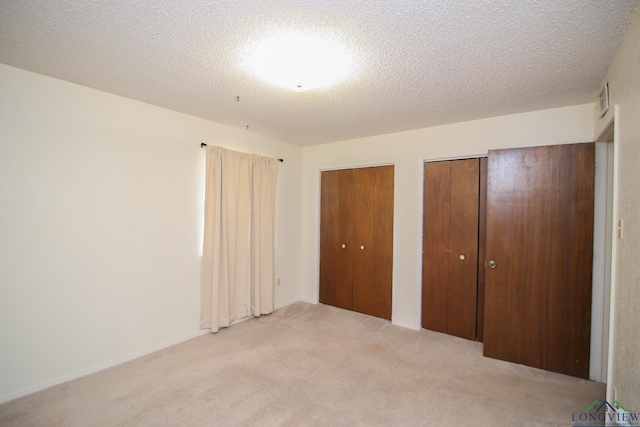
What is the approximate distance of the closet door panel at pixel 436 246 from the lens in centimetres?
321

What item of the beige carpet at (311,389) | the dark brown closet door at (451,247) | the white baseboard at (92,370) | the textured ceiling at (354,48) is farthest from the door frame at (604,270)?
the white baseboard at (92,370)

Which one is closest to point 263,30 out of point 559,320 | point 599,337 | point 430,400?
point 430,400

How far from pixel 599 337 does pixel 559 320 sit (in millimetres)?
277

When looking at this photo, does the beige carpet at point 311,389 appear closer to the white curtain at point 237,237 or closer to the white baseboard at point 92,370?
the white baseboard at point 92,370

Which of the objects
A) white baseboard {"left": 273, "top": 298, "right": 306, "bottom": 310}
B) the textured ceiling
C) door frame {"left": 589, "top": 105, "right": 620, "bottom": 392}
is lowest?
white baseboard {"left": 273, "top": 298, "right": 306, "bottom": 310}

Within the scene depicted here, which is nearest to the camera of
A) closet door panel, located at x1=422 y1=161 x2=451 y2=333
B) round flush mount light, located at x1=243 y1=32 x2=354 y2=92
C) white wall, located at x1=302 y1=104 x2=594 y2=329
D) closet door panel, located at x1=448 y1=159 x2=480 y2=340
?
round flush mount light, located at x1=243 y1=32 x2=354 y2=92

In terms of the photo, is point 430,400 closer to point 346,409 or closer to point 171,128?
point 346,409

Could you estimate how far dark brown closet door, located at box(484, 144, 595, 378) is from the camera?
2.36m

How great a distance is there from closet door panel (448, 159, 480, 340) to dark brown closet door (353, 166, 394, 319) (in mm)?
715

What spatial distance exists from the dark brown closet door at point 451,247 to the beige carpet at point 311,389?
317 millimetres

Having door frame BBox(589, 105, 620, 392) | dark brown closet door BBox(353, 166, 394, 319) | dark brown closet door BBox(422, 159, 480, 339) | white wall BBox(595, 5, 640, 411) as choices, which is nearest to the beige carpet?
door frame BBox(589, 105, 620, 392)

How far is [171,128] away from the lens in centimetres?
284

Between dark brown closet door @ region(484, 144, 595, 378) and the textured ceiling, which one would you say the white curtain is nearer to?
the textured ceiling

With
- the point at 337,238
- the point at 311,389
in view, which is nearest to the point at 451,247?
the point at 337,238
